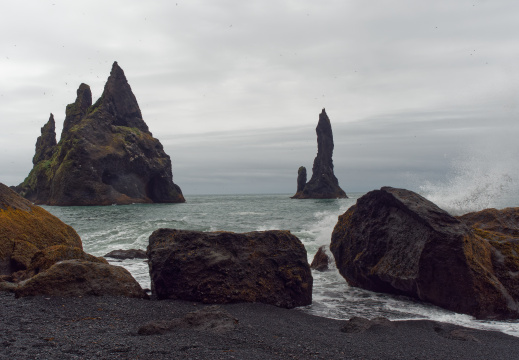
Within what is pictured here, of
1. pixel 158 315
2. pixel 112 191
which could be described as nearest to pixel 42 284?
pixel 158 315

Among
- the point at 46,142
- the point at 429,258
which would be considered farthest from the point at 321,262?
the point at 46,142

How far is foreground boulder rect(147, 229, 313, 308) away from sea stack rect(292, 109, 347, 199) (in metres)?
104

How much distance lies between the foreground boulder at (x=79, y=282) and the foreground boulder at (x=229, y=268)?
677 mm

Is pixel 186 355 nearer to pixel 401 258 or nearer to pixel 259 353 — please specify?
pixel 259 353

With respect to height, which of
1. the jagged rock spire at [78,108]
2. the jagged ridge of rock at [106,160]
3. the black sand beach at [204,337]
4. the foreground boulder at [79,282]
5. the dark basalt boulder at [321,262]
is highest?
the jagged rock spire at [78,108]

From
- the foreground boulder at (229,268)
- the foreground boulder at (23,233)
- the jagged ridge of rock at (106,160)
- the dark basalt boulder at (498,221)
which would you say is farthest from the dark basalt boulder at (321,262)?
the jagged ridge of rock at (106,160)

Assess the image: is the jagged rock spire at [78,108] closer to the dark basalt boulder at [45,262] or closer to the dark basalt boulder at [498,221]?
the dark basalt boulder at [45,262]

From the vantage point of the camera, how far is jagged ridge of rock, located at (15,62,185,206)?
65.8 metres

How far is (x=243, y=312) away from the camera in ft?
22.2

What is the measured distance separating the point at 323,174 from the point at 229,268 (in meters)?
105

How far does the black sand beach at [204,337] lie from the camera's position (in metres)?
4.21

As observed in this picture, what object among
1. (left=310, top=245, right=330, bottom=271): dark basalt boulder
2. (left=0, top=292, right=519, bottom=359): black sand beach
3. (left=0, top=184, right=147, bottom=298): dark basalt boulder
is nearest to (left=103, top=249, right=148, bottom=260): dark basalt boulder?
(left=0, top=184, right=147, bottom=298): dark basalt boulder

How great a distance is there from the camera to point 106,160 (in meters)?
69.5

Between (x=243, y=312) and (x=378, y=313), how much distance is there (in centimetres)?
280
